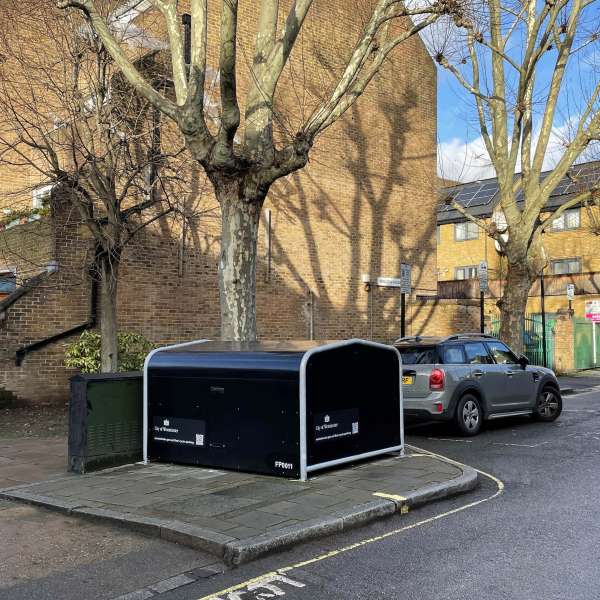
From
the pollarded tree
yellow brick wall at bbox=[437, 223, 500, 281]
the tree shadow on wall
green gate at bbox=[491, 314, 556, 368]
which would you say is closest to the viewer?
the pollarded tree

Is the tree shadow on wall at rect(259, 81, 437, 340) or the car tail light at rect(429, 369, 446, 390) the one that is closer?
the car tail light at rect(429, 369, 446, 390)

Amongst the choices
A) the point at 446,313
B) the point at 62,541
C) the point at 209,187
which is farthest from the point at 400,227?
the point at 62,541

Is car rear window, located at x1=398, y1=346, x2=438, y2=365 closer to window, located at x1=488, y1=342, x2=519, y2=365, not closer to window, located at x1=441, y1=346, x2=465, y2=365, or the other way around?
window, located at x1=441, y1=346, x2=465, y2=365

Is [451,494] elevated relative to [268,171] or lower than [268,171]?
lower

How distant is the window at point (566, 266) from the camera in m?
37.7

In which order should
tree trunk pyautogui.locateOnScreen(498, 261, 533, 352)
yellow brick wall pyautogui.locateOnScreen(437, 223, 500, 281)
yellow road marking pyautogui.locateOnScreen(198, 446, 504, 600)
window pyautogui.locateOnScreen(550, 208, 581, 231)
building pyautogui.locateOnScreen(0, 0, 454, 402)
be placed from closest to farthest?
yellow road marking pyautogui.locateOnScreen(198, 446, 504, 600), building pyautogui.locateOnScreen(0, 0, 454, 402), tree trunk pyautogui.locateOnScreen(498, 261, 533, 352), window pyautogui.locateOnScreen(550, 208, 581, 231), yellow brick wall pyautogui.locateOnScreen(437, 223, 500, 281)

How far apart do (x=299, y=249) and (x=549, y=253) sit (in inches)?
950

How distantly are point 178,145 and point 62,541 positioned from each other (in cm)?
1124

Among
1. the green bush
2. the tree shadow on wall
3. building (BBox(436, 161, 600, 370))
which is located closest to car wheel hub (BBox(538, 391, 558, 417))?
the green bush

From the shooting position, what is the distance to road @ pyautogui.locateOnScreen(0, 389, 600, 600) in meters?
4.48

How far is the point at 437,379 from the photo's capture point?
10.9 meters

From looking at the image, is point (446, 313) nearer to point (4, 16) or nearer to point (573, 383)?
point (573, 383)

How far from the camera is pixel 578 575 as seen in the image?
465 centimetres

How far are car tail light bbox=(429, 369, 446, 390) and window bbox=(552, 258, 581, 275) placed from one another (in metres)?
29.2
